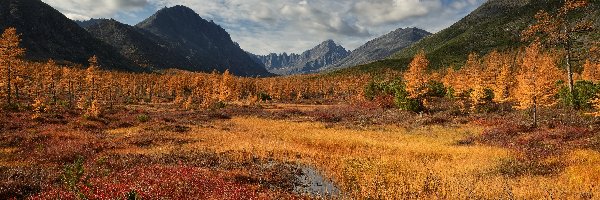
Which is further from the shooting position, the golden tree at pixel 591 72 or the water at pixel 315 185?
the golden tree at pixel 591 72

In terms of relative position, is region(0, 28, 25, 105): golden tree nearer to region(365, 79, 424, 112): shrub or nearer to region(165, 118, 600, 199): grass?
region(165, 118, 600, 199): grass

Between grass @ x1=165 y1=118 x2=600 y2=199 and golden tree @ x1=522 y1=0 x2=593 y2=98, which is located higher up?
golden tree @ x1=522 y1=0 x2=593 y2=98

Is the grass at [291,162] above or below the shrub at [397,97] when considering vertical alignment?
below

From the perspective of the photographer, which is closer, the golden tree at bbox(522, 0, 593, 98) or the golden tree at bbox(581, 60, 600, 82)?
the golden tree at bbox(522, 0, 593, 98)

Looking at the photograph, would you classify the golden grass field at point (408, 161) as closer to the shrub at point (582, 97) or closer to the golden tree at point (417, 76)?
the shrub at point (582, 97)

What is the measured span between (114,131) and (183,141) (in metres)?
8.72

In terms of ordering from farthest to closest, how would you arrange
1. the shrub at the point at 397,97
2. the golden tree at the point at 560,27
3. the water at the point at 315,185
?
the shrub at the point at 397,97 → the golden tree at the point at 560,27 → the water at the point at 315,185

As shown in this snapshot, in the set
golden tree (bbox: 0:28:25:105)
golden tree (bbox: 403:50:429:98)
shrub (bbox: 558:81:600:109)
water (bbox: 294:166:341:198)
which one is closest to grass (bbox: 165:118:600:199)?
water (bbox: 294:166:341:198)

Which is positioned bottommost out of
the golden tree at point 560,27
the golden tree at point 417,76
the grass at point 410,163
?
the grass at point 410,163

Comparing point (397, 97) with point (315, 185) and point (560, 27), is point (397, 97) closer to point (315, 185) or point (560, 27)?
point (560, 27)

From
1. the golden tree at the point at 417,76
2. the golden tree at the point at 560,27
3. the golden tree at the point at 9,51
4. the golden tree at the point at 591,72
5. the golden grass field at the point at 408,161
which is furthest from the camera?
the golden tree at the point at 591,72

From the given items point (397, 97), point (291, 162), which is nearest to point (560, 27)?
point (397, 97)

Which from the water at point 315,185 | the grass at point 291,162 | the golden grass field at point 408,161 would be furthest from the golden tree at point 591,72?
the water at point 315,185

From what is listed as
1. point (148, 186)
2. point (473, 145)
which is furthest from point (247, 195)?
point (473, 145)
